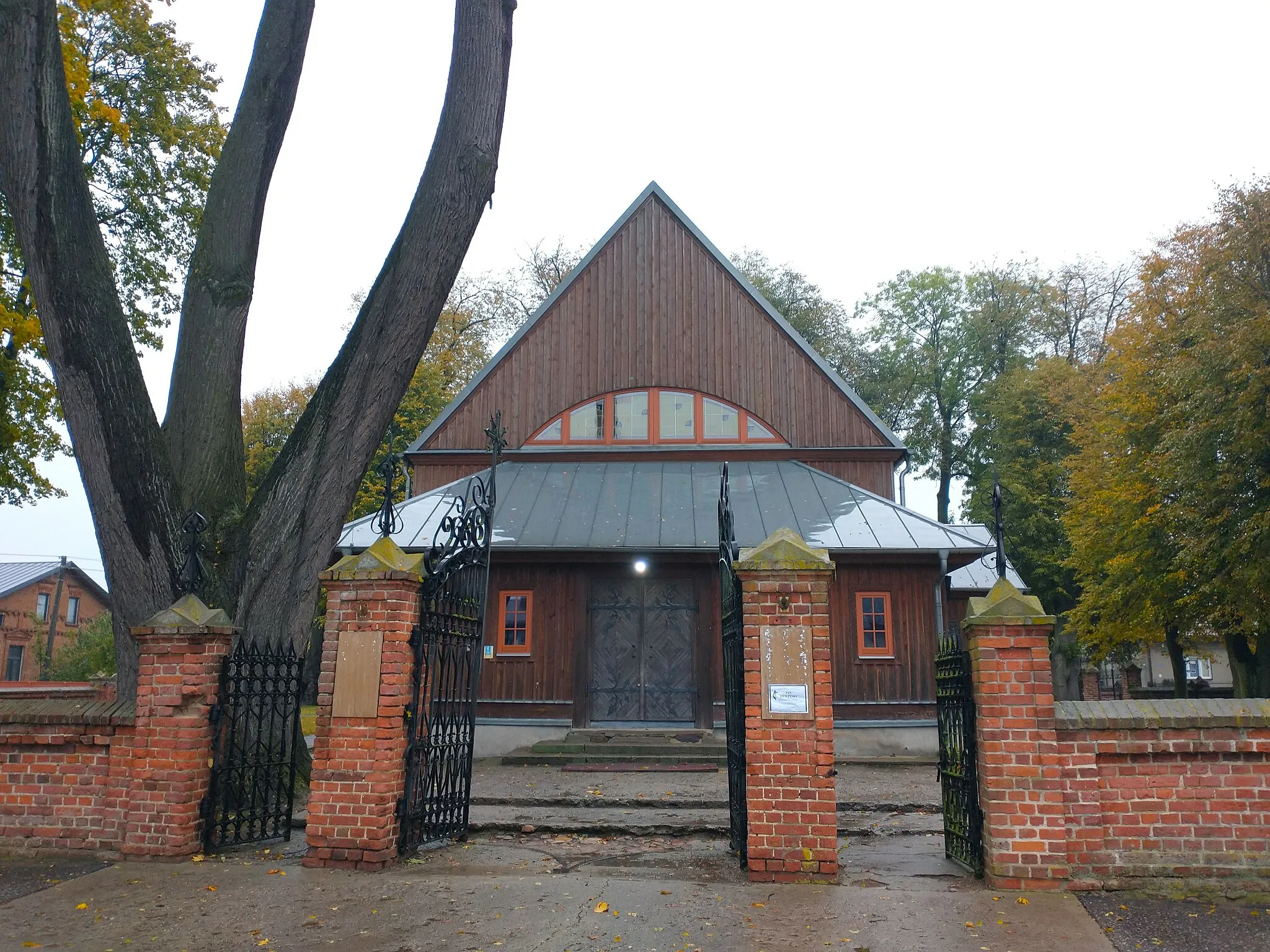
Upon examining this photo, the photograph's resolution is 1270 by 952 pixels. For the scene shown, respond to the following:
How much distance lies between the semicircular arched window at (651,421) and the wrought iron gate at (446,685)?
395 inches

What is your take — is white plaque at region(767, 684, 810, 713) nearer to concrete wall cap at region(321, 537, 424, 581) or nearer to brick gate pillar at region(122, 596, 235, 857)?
concrete wall cap at region(321, 537, 424, 581)

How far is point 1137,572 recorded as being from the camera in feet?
70.9

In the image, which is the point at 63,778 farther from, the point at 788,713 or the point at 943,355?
the point at 943,355

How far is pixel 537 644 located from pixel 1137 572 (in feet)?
46.4

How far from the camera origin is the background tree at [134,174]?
695 inches

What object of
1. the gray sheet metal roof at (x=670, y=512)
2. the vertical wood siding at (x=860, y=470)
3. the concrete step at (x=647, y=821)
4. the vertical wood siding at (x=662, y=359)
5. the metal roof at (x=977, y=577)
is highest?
the vertical wood siding at (x=662, y=359)

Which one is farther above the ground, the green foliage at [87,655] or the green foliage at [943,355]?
the green foliage at [943,355]

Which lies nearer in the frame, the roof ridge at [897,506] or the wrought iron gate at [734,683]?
the wrought iron gate at [734,683]

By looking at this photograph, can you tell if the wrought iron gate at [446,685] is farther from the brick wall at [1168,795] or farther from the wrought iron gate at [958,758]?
the brick wall at [1168,795]

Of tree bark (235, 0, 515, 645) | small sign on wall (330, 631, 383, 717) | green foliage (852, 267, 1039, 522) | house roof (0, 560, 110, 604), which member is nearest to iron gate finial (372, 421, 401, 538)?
tree bark (235, 0, 515, 645)

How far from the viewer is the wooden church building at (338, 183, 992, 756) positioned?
15062 mm

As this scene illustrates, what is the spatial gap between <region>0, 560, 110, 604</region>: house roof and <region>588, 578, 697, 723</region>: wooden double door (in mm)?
34093

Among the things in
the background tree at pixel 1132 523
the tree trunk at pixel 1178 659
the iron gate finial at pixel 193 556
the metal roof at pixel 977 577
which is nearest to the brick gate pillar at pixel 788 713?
the iron gate finial at pixel 193 556

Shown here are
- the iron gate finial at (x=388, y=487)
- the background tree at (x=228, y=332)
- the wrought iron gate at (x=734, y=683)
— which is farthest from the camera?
the background tree at (x=228, y=332)
